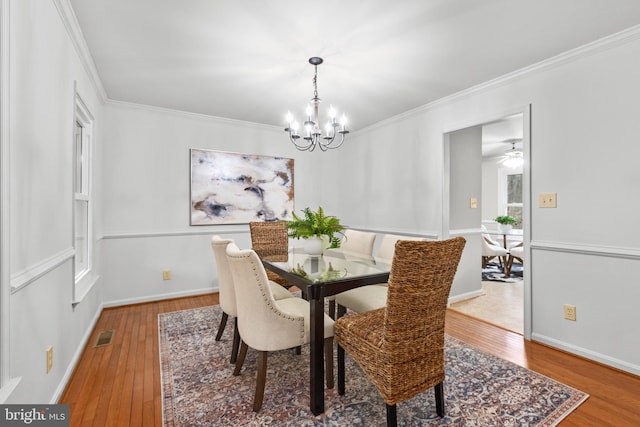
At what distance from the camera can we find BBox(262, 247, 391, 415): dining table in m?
1.73

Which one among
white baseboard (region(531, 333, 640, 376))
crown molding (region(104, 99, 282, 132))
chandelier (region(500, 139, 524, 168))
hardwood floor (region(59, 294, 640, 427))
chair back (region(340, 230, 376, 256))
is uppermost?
crown molding (region(104, 99, 282, 132))

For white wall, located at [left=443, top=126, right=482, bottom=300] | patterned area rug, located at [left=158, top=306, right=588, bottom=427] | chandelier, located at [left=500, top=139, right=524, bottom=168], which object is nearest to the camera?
patterned area rug, located at [left=158, top=306, right=588, bottom=427]

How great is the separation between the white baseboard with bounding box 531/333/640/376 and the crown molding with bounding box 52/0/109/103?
436 cm

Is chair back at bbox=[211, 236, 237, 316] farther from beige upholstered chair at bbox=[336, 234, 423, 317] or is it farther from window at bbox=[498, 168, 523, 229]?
window at bbox=[498, 168, 523, 229]

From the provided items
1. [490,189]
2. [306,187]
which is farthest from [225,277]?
[490,189]

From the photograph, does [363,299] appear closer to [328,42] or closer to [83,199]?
[328,42]

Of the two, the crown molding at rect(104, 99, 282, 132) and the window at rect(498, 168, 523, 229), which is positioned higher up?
the crown molding at rect(104, 99, 282, 132)

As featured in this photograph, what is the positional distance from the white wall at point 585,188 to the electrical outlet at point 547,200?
0.04 metres

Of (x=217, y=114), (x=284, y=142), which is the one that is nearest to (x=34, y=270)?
(x=217, y=114)

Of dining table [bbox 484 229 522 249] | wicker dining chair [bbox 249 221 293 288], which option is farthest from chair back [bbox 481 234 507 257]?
wicker dining chair [bbox 249 221 293 288]

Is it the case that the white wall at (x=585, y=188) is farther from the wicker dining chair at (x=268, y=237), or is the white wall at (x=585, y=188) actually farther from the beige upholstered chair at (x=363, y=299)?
the wicker dining chair at (x=268, y=237)

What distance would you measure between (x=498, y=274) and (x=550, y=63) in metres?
3.84

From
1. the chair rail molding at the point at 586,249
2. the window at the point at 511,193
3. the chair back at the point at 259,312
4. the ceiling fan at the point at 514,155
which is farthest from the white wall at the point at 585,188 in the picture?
the window at the point at 511,193

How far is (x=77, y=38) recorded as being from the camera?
2.17m
